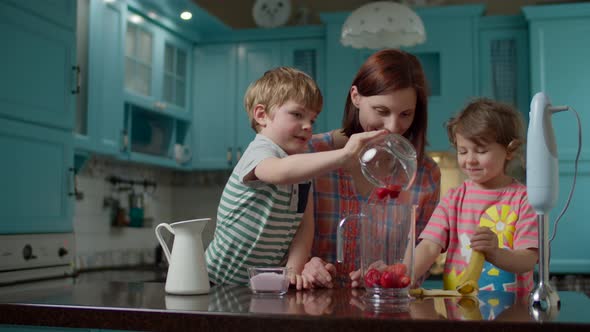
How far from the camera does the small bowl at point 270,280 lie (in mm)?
1238

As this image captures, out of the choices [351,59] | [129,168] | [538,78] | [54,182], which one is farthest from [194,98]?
[538,78]

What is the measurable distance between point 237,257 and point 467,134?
23.5 inches

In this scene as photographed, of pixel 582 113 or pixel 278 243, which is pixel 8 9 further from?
pixel 582 113

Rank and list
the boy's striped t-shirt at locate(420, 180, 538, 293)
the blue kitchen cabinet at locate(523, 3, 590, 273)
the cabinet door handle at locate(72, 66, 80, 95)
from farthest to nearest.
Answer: the blue kitchen cabinet at locate(523, 3, 590, 273), the cabinet door handle at locate(72, 66, 80, 95), the boy's striped t-shirt at locate(420, 180, 538, 293)

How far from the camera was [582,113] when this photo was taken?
363 cm

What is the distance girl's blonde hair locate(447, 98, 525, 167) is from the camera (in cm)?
150

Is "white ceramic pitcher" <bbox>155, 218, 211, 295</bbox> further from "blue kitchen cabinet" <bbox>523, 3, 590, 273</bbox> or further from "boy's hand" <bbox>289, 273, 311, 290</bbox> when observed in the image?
"blue kitchen cabinet" <bbox>523, 3, 590, 273</bbox>

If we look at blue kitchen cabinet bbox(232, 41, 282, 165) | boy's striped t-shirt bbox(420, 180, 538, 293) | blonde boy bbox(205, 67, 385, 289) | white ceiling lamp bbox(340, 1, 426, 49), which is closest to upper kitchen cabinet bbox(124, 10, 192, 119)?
blue kitchen cabinet bbox(232, 41, 282, 165)

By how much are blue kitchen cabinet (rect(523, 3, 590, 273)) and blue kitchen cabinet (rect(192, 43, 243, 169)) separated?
1.83m

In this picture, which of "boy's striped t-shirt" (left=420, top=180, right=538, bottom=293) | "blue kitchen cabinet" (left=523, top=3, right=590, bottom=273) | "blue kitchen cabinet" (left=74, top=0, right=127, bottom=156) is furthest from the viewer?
"blue kitchen cabinet" (left=523, top=3, right=590, bottom=273)

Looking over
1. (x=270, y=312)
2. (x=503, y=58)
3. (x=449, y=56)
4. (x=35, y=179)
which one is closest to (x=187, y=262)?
(x=270, y=312)

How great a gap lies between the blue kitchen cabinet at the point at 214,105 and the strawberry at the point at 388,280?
3184 mm

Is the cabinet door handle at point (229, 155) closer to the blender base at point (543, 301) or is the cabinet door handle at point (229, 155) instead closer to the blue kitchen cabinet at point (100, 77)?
the blue kitchen cabinet at point (100, 77)

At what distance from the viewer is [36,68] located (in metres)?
2.54
